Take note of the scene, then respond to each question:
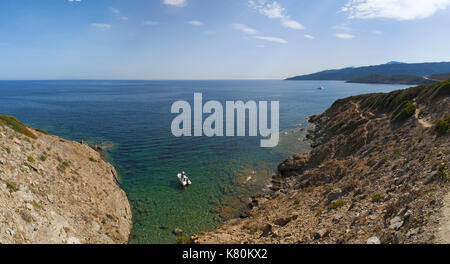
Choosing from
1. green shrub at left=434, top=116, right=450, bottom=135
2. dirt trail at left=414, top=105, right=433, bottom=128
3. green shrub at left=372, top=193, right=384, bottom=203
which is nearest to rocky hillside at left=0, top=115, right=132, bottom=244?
green shrub at left=372, top=193, right=384, bottom=203

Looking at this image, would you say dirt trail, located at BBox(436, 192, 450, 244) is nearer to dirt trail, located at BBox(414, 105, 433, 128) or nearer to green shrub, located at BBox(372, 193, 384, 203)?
green shrub, located at BBox(372, 193, 384, 203)

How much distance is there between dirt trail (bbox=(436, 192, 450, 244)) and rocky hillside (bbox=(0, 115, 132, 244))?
68.0ft

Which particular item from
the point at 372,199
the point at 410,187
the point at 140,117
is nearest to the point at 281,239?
the point at 372,199

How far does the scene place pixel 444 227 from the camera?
877cm

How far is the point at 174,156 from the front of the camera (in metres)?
40.4

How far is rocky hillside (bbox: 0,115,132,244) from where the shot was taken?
48.0 ft

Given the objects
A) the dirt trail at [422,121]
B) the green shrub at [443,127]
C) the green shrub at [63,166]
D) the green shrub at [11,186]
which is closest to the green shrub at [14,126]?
the green shrub at [63,166]

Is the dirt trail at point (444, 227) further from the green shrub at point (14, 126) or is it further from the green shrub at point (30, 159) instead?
the green shrub at point (14, 126)

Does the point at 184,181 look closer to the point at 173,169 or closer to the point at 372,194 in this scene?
the point at 173,169

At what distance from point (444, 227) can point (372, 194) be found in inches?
292

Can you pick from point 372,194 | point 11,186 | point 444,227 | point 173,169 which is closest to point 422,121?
point 372,194

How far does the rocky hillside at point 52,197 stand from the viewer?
1462 cm
